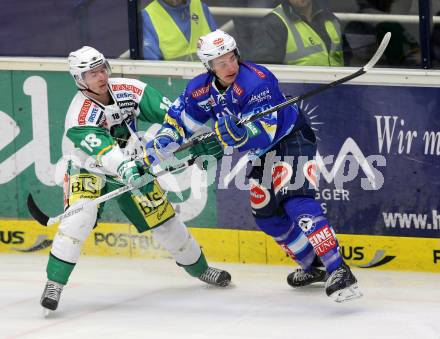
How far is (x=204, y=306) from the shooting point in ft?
20.1

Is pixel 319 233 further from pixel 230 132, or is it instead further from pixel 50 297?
pixel 50 297

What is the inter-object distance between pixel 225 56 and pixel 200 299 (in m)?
1.26

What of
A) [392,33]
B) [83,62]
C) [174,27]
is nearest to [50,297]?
[83,62]

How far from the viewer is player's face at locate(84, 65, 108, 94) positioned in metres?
6.09

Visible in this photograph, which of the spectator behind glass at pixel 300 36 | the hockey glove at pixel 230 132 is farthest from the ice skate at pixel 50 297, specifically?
the spectator behind glass at pixel 300 36

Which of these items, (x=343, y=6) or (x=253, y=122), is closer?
(x=253, y=122)

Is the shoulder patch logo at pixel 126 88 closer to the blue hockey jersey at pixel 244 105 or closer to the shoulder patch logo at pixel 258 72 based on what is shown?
the blue hockey jersey at pixel 244 105

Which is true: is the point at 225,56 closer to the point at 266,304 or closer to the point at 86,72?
the point at 86,72

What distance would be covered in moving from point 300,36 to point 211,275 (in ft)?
4.56

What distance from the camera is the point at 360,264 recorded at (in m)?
6.78

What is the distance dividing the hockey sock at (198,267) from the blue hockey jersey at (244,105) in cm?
70

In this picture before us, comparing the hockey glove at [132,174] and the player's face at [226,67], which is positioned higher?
the player's face at [226,67]

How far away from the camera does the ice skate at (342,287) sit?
5758mm

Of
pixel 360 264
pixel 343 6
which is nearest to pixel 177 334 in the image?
pixel 360 264
